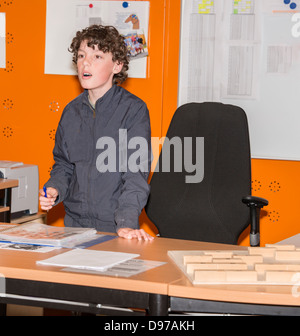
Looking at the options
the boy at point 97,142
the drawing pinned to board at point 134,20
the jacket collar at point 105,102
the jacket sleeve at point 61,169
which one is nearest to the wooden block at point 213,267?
the boy at point 97,142

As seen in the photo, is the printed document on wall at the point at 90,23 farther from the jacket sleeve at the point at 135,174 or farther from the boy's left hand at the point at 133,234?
the boy's left hand at the point at 133,234

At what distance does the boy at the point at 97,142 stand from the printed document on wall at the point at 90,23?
98 centimetres

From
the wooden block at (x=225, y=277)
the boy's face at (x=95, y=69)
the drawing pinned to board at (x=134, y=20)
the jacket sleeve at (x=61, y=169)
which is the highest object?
the drawing pinned to board at (x=134, y=20)

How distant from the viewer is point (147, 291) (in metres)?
1.52

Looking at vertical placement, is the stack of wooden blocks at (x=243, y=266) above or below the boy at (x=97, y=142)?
below

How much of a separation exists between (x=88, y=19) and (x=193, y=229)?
5.49 feet

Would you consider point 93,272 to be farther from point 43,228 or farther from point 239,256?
point 43,228

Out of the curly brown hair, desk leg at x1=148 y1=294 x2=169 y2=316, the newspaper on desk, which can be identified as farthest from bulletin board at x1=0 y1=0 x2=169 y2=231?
desk leg at x1=148 y1=294 x2=169 y2=316

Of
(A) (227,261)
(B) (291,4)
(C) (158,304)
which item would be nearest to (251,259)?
(A) (227,261)

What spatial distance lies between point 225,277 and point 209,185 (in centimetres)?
109

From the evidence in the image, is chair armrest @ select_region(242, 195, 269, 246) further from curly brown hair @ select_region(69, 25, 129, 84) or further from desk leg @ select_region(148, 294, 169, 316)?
desk leg @ select_region(148, 294, 169, 316)

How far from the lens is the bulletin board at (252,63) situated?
3305 mm

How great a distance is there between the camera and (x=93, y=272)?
161 cm
